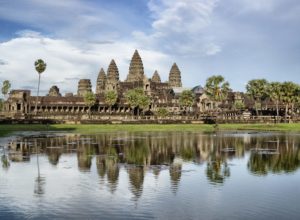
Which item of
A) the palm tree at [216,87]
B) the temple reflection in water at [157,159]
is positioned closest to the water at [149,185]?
the temple reflection in water at [157,159]

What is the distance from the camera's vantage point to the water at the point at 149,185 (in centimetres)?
1950

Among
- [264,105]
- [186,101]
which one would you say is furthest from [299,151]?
[264,105]

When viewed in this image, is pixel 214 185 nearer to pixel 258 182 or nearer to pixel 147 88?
pixel 258 182

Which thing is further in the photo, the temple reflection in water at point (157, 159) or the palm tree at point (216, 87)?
the palm tree at point (216, 87)

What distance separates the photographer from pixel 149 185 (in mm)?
25391

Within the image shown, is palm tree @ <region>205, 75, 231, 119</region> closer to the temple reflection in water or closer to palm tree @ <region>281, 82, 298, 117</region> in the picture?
palm tree @ <region>281, 82, 298, 117</region>

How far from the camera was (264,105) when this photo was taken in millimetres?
179750

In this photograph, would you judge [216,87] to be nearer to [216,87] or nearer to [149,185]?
[216,87]

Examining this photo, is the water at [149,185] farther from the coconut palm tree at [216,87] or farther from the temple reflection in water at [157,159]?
the coconut palm tree at [216,87]

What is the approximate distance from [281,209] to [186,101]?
133 meters

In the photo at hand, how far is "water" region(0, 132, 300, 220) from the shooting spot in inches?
768

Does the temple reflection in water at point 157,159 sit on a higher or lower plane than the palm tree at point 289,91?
lower

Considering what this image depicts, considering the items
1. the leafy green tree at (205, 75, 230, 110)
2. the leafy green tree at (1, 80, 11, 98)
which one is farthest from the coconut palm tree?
the leafy green tree at (1, 80, 11, 98)

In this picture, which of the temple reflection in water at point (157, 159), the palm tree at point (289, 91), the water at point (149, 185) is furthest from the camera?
the palm tree at point (289, 91)
